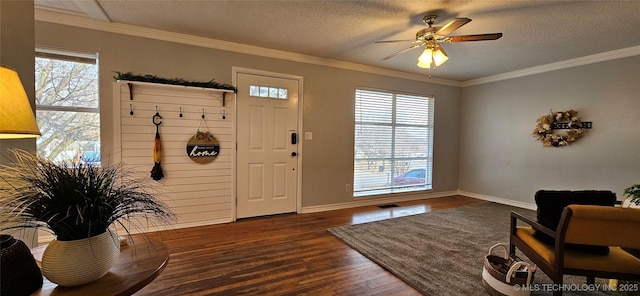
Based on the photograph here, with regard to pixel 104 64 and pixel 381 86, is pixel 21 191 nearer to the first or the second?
pixel 104 64

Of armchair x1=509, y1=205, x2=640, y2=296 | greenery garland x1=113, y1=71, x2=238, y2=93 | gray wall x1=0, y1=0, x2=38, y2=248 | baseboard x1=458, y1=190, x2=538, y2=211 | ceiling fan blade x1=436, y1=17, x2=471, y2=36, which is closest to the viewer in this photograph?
gray wall x1=0, y1=0, x2=38, y2=248

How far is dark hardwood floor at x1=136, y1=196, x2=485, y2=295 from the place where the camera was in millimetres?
2027

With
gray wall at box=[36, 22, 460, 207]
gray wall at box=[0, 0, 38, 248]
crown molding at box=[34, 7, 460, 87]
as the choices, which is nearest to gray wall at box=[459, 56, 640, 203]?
gray wall at box=[36, 22, 460, 207]

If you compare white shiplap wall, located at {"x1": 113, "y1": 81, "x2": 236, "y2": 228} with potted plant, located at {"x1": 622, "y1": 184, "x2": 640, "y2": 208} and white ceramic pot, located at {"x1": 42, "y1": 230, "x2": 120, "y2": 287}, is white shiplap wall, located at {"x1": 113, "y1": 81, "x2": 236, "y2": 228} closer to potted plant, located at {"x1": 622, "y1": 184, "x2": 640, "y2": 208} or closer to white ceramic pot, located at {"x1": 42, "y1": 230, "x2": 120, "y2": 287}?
white ceramic pot, located at {"x1": 42, "y1": 230, "x2": 120, "y2": 287}

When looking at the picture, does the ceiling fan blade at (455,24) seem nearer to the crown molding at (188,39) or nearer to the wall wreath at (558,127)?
the crown molding at (188,39)

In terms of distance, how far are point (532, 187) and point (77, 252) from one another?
569 cm

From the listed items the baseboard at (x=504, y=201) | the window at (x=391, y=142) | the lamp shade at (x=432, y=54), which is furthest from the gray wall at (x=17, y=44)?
the baseboard at (x=504, y=201)

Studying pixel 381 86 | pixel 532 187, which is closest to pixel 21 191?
pixel 381 86

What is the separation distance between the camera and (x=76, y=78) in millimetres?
2859

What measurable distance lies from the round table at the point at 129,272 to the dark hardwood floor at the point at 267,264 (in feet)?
2.92

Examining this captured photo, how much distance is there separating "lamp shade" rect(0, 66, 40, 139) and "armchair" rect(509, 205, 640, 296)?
271 centimetres

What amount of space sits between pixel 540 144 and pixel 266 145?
444 cm

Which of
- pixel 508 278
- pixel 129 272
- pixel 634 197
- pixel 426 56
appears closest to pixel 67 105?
pixel 129 272

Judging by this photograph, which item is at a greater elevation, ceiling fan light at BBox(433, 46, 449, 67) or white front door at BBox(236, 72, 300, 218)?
ceiling fan light at BBox(433, 46, 449, 67)
